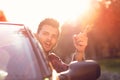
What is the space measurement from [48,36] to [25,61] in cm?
220

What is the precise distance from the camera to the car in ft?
12.3

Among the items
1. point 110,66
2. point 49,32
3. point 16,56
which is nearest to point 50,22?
point 49,32

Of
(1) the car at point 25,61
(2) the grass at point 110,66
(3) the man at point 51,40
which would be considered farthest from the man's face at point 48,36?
(2) the grass at point 110,66

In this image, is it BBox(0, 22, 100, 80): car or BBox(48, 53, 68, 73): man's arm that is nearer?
BBox(0, 22, 100, 80): car

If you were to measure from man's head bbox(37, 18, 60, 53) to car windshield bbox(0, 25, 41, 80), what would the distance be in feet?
6.08

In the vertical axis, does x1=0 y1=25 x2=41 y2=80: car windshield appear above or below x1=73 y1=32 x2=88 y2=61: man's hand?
above

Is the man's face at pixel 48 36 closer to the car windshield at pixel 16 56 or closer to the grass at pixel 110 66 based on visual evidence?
the car windshield at pixel 16 56

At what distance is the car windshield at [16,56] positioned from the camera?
3689 mm

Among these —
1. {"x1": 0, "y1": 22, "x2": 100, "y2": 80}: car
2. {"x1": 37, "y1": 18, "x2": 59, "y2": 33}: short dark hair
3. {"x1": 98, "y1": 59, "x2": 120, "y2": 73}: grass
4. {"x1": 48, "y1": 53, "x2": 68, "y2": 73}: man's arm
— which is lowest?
{"x1": 98, "y1": 59, "x2": 120, "y2": 73}: grass

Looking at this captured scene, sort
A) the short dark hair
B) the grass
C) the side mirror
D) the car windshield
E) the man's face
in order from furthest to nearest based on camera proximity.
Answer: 1. the grass
2. the short dark hair
3. the man's face
4. the side mirror
5. the car windshield

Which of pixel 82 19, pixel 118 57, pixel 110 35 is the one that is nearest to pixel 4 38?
pixel 82 19

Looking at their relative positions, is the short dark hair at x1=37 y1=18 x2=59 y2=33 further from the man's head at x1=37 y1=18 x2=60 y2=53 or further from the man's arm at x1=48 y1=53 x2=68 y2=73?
the man's arm at x1=48 y1=53 x2=68 y2=73

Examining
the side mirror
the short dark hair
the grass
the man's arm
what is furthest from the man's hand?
the grass

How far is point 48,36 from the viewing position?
19.9ft
